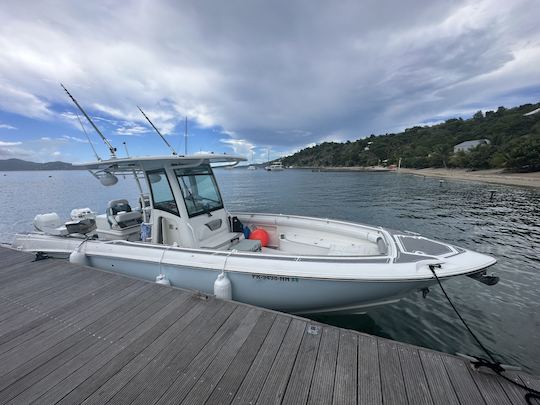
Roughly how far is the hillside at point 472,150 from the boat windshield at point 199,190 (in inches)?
1873

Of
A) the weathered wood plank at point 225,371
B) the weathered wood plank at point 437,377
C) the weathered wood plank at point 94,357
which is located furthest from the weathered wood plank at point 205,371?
the weathered wood plank at point 437,377

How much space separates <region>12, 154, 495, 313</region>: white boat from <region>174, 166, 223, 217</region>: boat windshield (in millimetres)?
24

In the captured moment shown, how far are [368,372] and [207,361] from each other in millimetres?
1583

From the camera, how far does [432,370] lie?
221cm

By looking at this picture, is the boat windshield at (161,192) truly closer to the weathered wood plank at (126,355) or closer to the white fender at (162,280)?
the white fender at (162,280)

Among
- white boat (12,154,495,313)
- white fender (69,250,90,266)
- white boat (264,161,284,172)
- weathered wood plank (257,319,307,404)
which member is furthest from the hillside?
white fender (69,250,90,266)

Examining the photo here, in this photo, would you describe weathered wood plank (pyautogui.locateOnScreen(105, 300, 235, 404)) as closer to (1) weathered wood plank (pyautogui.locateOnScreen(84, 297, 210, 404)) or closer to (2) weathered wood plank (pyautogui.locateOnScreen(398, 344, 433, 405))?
(1) weathered wood plank (pyautogui.locateOnScreen(84, 297, 210, 404))

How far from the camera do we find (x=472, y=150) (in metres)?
48.1

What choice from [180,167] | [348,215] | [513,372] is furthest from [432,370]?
[348,215]

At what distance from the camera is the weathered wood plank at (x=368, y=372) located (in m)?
1.94

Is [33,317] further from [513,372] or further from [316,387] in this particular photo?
[513,372]

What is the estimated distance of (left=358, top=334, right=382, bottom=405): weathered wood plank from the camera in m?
1.94

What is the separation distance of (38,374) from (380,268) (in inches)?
160

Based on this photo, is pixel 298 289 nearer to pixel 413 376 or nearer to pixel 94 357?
pixel 413 376
